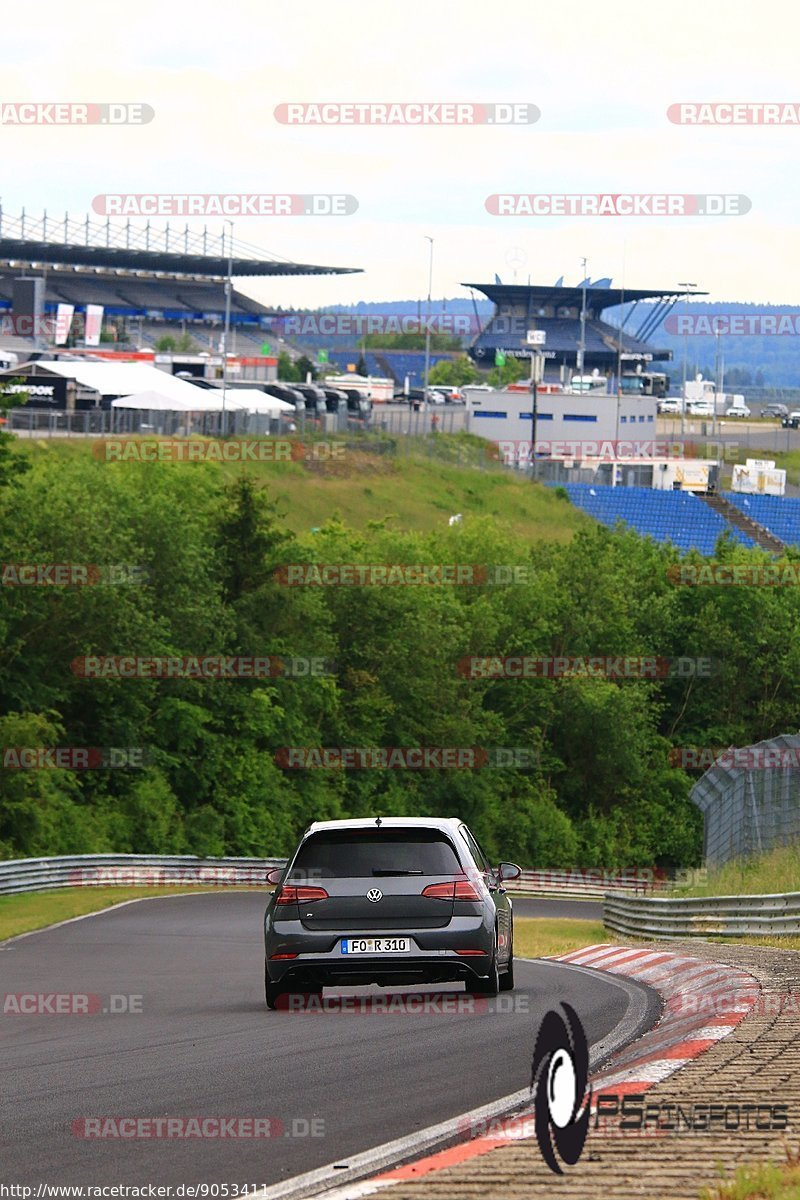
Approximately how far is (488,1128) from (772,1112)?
111 cm

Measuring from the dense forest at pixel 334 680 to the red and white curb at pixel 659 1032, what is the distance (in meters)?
27.7

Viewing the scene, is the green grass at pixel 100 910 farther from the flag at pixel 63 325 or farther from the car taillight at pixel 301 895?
the flag at pixel 63 325

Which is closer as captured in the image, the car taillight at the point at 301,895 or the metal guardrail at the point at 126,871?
the car taillight at the point at 301,895

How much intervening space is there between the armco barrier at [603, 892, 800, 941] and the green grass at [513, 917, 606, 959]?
0.61m

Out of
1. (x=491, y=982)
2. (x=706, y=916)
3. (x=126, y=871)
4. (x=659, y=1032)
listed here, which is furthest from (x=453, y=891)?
(x=126, y=871)

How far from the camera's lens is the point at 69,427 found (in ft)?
248

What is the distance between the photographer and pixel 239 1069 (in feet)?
30.5

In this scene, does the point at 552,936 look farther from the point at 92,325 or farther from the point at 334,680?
the point at 92,325

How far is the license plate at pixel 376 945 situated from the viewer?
12.1 m

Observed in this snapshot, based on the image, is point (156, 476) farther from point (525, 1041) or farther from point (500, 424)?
point (500, 424)

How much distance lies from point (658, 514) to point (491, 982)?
91.0m

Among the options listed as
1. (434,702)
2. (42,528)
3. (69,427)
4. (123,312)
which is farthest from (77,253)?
(42,528)

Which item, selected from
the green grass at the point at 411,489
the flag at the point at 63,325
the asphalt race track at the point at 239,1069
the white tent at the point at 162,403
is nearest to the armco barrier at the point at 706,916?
the asphalt race track at the point at 239,1069

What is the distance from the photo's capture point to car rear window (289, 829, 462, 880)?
12406 mm
